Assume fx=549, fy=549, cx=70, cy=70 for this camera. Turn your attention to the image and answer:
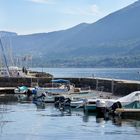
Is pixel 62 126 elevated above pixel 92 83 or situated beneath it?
situated beneath

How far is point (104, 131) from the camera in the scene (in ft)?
112

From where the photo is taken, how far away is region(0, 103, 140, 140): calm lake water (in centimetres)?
3184

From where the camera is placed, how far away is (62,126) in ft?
120

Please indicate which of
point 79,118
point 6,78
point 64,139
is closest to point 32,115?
point 79,118

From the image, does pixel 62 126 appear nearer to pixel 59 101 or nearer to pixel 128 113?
pixel 128 113

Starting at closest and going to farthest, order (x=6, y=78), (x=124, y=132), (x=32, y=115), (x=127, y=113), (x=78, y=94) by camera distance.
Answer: (x=124, y=132) → (x=127, y=113) → (x=32, y=115) → (x=78, y=94) → (x=6, y=78)

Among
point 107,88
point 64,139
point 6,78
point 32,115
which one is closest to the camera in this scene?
point 64,139

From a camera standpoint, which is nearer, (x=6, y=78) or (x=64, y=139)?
(x=64, y=139)

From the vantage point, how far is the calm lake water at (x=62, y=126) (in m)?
31.8

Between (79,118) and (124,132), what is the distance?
8.51 metres

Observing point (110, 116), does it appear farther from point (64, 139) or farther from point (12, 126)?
point (64, 139)

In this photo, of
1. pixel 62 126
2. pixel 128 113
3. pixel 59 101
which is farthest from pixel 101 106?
pixel 59 101

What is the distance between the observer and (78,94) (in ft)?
185

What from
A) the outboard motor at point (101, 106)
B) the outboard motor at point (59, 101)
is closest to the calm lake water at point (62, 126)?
the outboard motor at point (101, 106)
